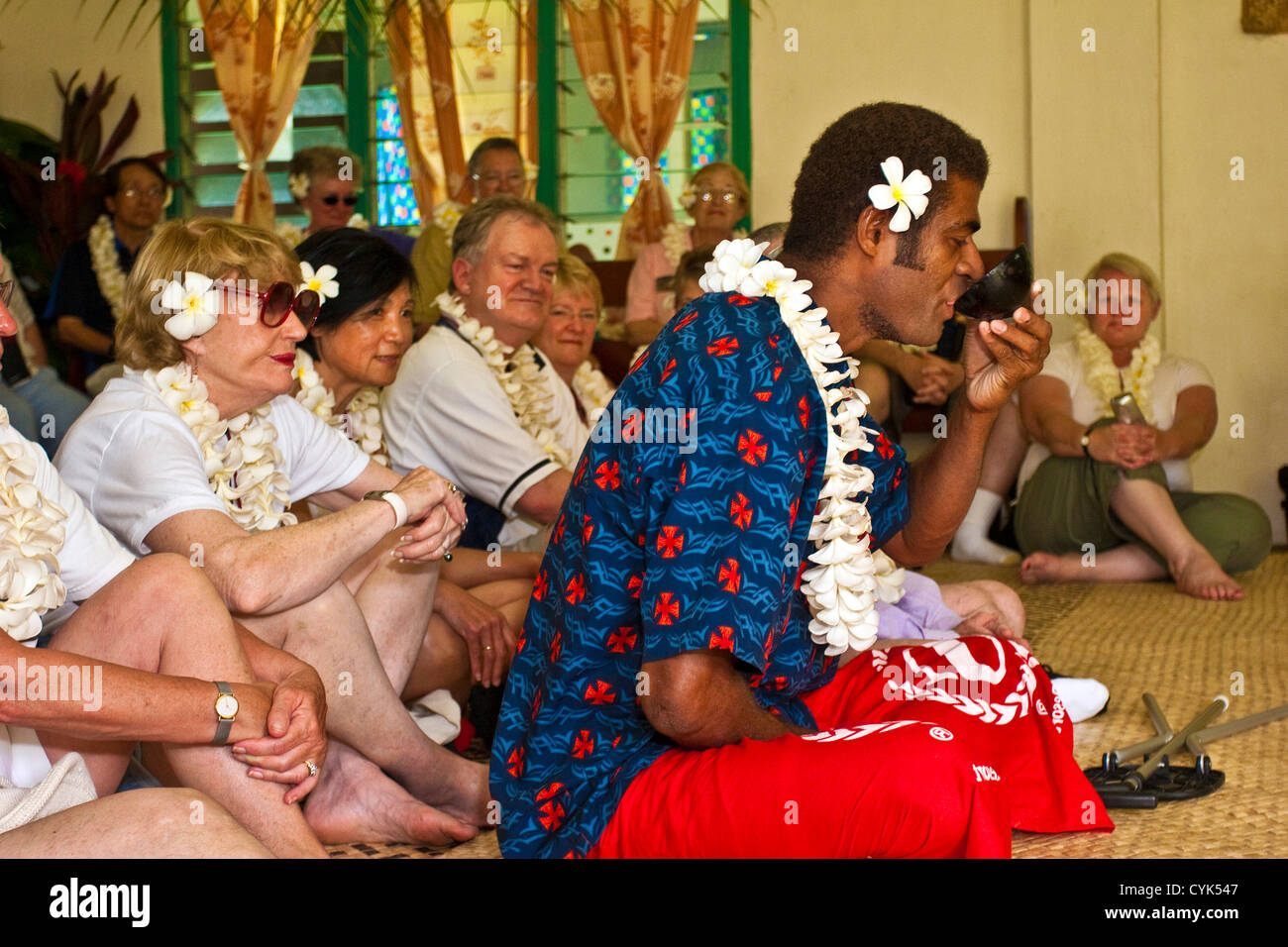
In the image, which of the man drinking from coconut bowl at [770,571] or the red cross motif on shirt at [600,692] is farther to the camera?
the red cross motif on shirt at [600,692]

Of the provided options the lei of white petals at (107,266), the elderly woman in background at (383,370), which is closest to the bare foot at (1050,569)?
the elderly woman in background at (383,370)

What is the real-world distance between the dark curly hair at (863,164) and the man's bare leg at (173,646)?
0.96 metres

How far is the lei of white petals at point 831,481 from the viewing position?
1803mm

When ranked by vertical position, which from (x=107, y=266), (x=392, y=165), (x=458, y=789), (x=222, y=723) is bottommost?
(x=458, y=789)

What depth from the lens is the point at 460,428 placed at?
320 centimetres

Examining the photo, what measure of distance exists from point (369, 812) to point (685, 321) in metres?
1.13

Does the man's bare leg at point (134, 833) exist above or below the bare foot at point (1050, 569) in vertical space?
above

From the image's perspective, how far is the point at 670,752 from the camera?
1.77m

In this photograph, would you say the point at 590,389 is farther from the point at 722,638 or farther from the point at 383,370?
the point at 722,638

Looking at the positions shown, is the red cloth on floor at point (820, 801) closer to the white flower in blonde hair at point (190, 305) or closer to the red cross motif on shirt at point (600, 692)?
the red cross motif on shirt at point (600, 692)

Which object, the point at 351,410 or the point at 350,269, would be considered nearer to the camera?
the point at 350,269

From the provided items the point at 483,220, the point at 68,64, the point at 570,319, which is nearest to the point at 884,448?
the point at 483,220

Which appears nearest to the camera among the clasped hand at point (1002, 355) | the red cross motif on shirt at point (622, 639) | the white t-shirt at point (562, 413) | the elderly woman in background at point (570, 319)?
the red cross motif on shirt at point (622, 639)
